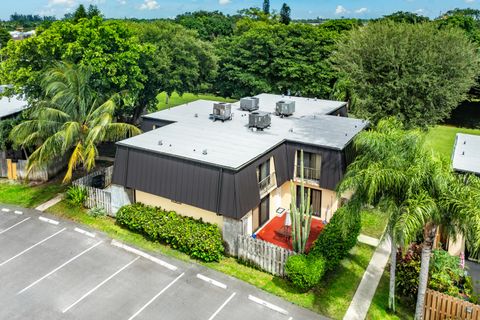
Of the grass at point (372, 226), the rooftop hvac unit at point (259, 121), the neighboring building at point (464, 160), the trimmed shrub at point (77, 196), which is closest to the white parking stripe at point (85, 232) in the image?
the trimmed shrub at point (77, 196)

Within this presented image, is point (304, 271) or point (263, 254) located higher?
point (304, 271)

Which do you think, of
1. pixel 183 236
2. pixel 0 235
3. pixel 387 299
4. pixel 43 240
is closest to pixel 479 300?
pixel 387 299

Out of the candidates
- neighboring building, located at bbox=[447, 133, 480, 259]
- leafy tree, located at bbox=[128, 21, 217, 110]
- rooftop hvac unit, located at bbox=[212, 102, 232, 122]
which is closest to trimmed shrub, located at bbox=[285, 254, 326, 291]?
neighboring building, located at bbox=[447, 133, 480, 259]

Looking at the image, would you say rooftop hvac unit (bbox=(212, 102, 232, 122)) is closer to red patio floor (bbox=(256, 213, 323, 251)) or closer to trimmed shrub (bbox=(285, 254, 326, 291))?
red patio floor (bbox=(256, 213, 323, 251))

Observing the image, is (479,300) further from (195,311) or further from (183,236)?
(183,236)

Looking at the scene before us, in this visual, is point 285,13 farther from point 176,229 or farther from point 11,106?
point 176,229

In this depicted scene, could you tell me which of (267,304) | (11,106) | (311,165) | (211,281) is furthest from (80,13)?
(267,304)

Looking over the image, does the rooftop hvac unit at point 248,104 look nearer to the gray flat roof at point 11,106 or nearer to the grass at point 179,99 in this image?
the gray flat roof at point 11,106
